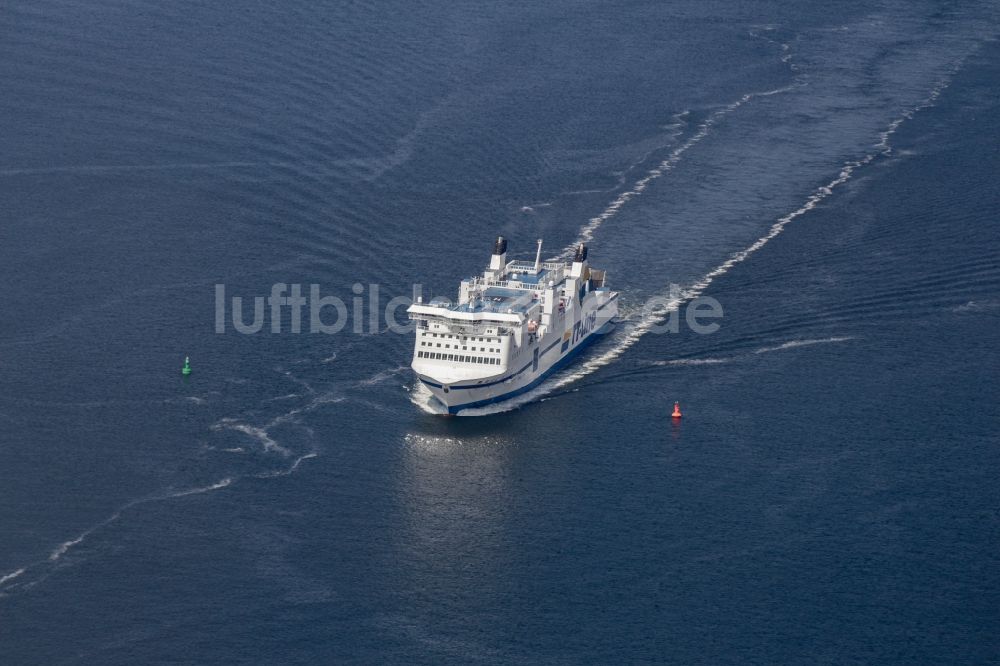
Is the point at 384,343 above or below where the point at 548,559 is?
above

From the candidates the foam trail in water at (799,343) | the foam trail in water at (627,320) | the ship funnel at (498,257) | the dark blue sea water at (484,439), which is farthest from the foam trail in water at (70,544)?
the foam trail in water at (799,343)

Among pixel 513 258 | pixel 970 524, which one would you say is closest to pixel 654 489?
pixel 970 524

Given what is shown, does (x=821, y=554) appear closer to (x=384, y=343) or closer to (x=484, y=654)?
(x=484, y=654)

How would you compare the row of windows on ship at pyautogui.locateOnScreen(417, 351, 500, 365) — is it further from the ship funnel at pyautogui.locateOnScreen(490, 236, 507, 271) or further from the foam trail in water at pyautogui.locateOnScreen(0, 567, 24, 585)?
the foam trail in water at pyautogui.locateOnScreen(0, 567, 24, 585)

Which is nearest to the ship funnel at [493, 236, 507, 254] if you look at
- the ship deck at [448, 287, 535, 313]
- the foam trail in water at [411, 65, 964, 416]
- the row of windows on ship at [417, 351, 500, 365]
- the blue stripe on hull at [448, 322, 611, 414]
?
the ship deck at [448, 287, 535, 313]

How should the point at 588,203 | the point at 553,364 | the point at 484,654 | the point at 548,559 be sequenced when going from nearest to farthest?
1. the point at 484,654
2. the point at 548,559
3. the point at 553,364
4. the point at 588,203

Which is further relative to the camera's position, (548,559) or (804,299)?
(804,299)

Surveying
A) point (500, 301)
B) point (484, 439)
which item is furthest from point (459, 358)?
point (500, 301)
